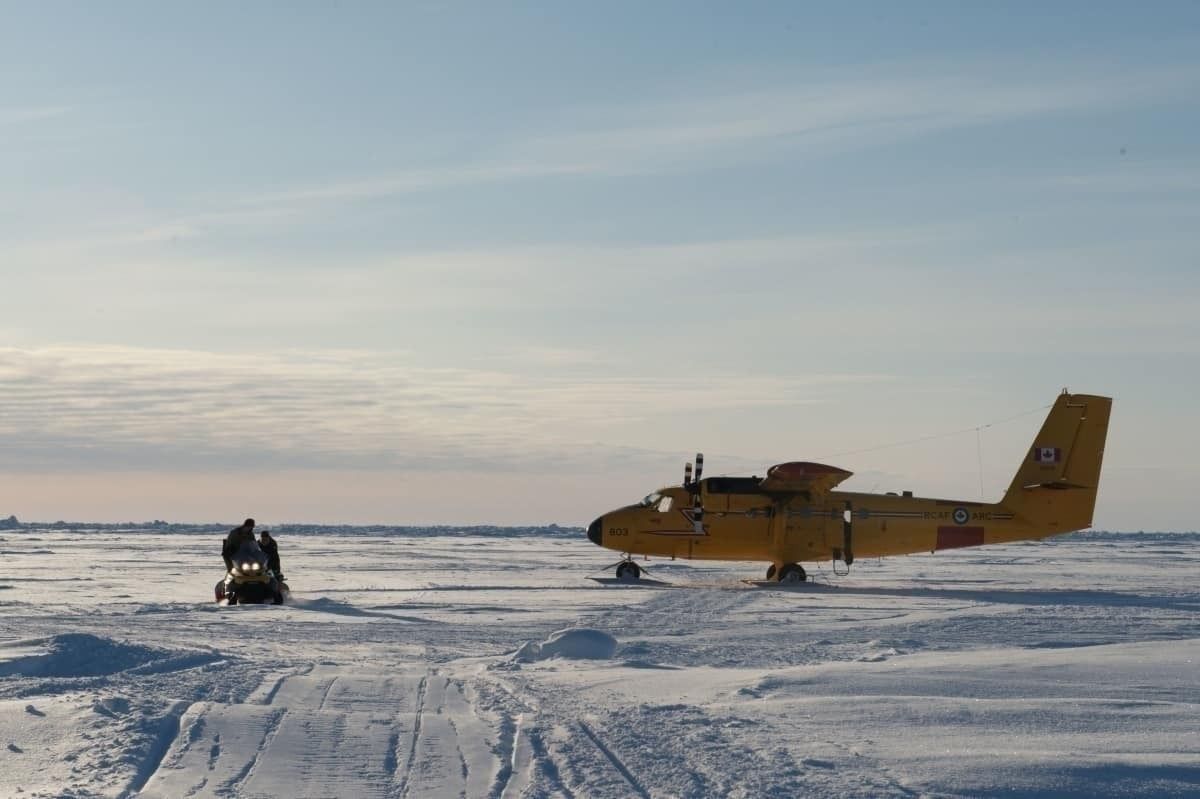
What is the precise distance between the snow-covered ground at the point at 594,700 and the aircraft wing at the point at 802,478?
6.01 metres

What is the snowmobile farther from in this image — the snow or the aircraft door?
the aircraft door

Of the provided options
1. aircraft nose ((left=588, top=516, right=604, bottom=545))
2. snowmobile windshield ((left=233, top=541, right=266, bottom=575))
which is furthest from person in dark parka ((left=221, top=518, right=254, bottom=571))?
aircraft nose ((left=588, top=516, right=604, bottom=545))

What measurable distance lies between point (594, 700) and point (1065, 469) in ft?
65.3

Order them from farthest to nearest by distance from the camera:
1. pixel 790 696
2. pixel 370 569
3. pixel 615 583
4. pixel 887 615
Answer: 1. pixel 370 569
2. pixel 615 583
3. pixel 887 615
4. pixel 790 696

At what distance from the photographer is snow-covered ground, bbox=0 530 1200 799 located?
273 inches

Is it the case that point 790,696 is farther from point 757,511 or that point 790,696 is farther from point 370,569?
point 370,569

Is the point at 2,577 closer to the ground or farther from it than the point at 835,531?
closer to the ground

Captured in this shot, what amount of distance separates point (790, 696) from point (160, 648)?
6.59m

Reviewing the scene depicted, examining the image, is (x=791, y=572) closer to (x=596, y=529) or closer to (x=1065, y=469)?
(x=596, y=529)

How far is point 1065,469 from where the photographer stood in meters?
27.2

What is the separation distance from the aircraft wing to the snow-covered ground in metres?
6.01

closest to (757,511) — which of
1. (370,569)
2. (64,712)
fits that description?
(370,569)

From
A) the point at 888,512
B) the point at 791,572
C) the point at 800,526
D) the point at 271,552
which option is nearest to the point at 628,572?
the point at 791,572

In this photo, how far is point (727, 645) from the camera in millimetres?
14422
